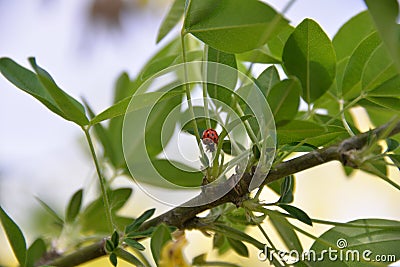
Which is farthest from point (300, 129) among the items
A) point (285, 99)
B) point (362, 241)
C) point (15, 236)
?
point (15, 236)

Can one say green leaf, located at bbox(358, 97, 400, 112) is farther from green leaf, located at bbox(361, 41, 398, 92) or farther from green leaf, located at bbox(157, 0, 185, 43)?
green leaf, located at bbox(157, 0, 185, 43)

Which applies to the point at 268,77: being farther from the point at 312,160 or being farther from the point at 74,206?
the point at 74,206

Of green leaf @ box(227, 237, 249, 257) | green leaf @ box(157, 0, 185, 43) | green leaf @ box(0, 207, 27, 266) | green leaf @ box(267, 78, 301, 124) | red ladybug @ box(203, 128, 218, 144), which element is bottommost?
green leaf @ box(0, 207, 27, 266)

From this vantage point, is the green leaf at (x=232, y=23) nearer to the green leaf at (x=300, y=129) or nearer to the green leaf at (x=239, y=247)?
the green leaf at (x=300, y=129)

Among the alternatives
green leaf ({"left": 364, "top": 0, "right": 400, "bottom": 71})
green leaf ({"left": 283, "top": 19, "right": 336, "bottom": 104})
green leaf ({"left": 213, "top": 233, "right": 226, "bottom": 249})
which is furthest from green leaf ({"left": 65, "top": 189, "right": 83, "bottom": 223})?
green leaf ({"left": 364, "top": 0, "right": 400, "bottom": 71})

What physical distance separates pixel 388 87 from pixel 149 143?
0.22 meters

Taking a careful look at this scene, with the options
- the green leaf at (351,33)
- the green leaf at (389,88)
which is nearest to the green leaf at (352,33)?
the green leaf at (351,33)

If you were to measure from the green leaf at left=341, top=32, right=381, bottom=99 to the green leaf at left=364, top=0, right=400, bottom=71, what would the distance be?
166mm

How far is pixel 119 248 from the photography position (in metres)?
0.39

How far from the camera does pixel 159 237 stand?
328mm

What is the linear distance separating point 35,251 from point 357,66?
1.01 feet

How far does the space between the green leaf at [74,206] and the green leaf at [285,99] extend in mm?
272

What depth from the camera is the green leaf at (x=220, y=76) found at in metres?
0.41

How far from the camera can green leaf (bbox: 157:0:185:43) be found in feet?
1.51
